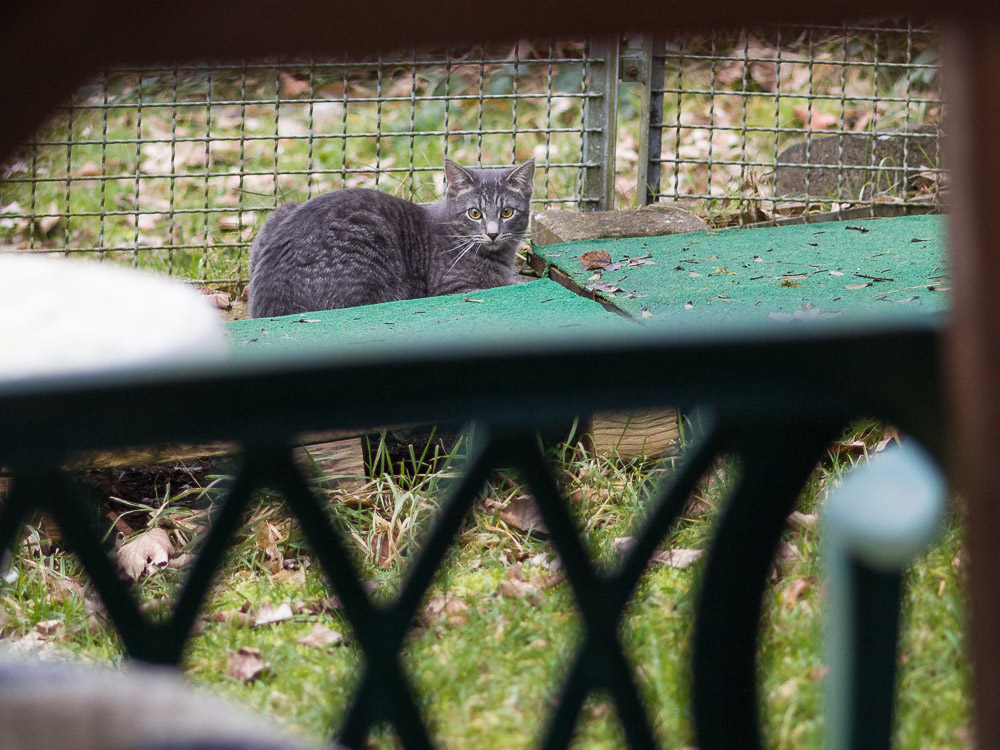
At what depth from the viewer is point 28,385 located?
531mm

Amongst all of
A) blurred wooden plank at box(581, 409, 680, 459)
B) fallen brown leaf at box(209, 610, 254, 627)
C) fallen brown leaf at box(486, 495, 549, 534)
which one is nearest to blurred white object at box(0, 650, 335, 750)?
fallen brown leaf at box(209, 610, 254, 627)

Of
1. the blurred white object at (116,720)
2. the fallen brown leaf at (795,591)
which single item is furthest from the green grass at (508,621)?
the blurred white object at (116,720)

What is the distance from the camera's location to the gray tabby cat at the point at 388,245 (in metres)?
3.43

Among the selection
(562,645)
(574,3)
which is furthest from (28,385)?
(562,645)

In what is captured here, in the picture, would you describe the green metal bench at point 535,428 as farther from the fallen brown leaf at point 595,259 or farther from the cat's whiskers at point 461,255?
the cat's whiskers at point 461,255

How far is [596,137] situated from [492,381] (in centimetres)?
356

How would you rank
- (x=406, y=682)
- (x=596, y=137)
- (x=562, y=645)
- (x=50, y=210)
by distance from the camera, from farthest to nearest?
1. (x=50, y=210)
2. (x=596, y=137)
3. (x=562, y=645)
4. (x=406, y=682)

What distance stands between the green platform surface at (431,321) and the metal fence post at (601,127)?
96 centimetres

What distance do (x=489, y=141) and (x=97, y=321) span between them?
5.09m

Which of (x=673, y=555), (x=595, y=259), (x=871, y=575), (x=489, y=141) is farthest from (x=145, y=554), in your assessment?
(x=489, y=141)

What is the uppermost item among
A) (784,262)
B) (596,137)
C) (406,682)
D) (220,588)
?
(596,137)

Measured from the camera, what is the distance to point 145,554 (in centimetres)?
230

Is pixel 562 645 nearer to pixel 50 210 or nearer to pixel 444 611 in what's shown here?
pixel 444 611

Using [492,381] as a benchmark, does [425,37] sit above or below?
above
